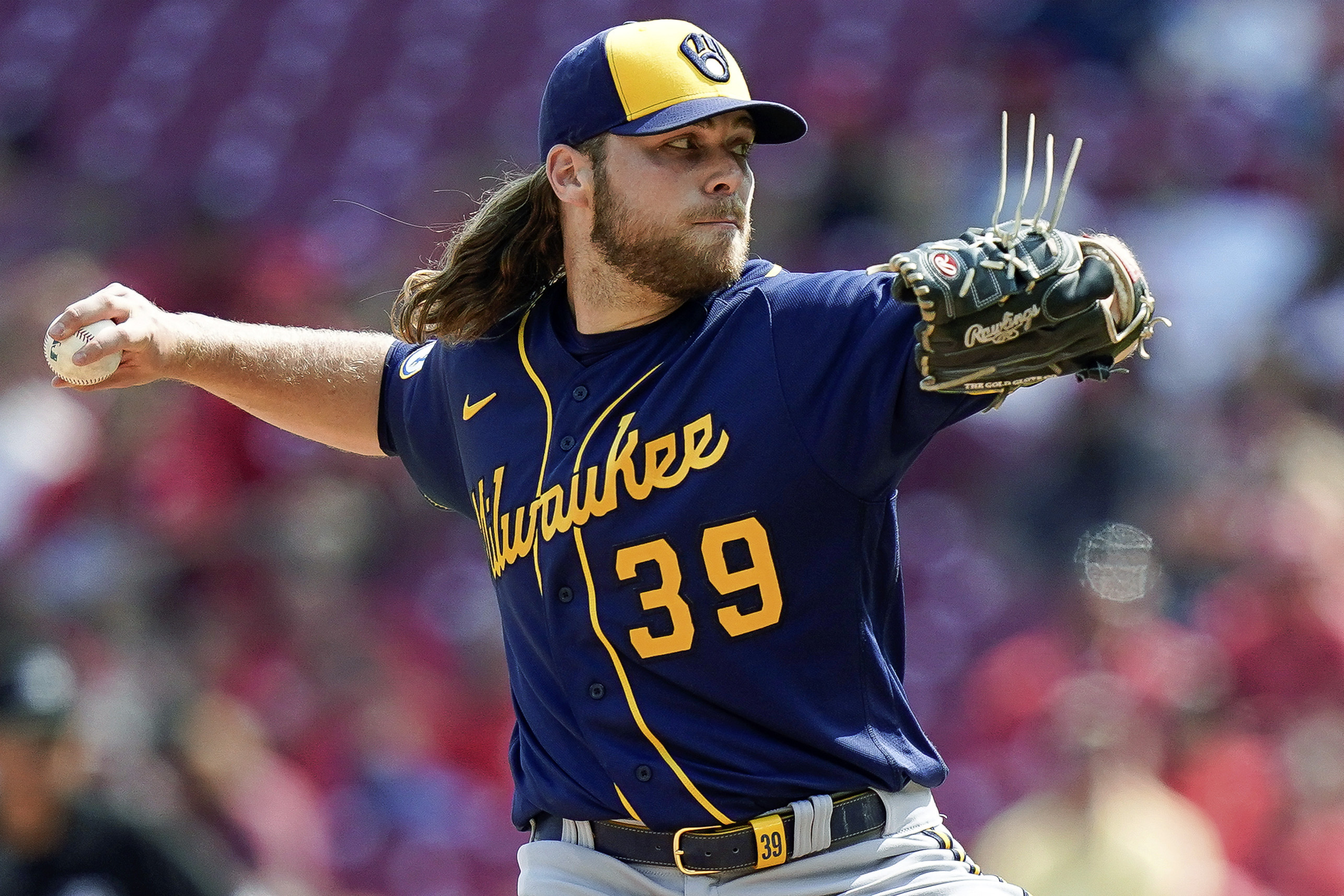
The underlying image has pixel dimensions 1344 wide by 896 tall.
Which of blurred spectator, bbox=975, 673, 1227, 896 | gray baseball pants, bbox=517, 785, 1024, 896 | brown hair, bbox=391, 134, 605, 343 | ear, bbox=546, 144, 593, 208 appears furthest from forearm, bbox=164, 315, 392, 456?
blurred spectator, bbox=975, 673, 1227, 896

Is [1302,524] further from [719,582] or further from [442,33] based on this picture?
[442,33]

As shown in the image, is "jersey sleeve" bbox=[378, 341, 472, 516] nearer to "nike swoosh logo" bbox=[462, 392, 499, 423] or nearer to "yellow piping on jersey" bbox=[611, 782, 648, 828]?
"nike swoosh logo" bbox=[462, 392, 499, 423]

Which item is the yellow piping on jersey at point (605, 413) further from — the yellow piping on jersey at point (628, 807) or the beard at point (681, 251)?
the yellow piping on jersey at point (628, 807)

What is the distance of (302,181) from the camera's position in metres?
7.98

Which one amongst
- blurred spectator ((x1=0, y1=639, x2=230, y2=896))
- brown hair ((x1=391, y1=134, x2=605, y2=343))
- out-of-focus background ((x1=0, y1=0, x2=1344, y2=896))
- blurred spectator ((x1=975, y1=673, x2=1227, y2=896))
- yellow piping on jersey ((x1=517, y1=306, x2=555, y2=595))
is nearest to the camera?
yellow piping on jersey ((x1=517, y1=306, x2=555, y2=595))

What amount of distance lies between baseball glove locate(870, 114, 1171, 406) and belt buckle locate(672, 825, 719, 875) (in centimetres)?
70

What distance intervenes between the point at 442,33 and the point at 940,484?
3.94m

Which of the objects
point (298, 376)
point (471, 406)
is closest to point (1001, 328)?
point (471, 406)

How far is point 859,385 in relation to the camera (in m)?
2.21

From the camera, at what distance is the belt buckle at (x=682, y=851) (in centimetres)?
228

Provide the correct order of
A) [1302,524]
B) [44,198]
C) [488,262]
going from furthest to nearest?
[44,198] < [1302,524] < [488,262]

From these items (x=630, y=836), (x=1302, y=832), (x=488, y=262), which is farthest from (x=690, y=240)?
(x=1302, y=832)

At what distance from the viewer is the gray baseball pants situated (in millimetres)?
2279

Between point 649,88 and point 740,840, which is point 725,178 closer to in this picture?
point 649,88
